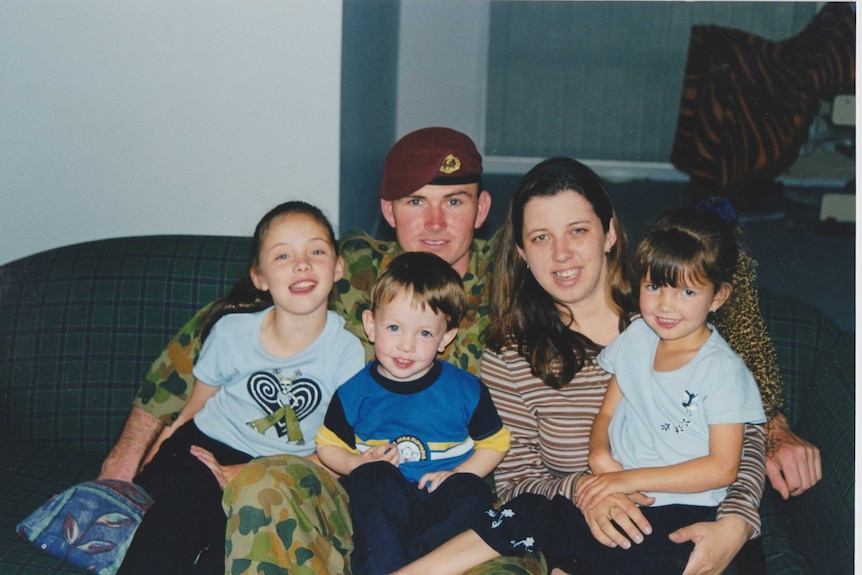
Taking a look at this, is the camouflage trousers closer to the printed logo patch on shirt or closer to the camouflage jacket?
the printed logo patch on shirt

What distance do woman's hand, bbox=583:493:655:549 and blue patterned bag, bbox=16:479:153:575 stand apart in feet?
3.50

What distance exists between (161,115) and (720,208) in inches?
75.5

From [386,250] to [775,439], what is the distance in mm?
1113

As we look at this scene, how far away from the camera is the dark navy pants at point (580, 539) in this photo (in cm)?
200

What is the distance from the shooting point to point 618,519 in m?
2.04

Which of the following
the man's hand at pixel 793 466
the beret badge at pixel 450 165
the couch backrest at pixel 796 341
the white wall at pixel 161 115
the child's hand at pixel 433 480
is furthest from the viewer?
the white wall at pixel 161 115

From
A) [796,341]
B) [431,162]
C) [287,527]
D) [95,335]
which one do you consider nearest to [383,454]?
[287,527]

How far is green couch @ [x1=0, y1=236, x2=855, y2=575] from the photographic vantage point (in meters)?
2.57

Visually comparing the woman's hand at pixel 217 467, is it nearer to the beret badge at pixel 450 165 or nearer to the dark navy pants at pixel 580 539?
the dark navy pants at pixel 580 539

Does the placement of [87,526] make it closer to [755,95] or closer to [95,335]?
[95,335]

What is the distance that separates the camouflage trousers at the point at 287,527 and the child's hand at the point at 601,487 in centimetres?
17

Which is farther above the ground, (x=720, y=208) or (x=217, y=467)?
(x=720, y=208)

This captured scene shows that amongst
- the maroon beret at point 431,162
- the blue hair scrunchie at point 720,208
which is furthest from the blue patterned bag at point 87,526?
the blue hair scrunchie at point 720,208

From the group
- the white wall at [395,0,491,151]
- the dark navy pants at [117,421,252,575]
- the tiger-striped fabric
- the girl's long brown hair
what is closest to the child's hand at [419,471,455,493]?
the dark navy pants at [117,421,252,575]
